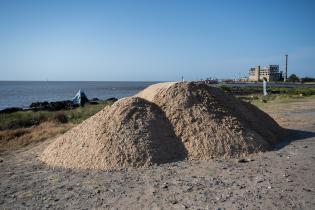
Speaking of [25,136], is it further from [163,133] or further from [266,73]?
[266,73]

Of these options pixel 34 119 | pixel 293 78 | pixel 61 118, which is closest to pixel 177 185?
pixel 34 119

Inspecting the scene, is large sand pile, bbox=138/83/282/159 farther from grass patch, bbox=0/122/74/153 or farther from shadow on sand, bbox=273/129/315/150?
grass patch, bbox=0/122/74/153

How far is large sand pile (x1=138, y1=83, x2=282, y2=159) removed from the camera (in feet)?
29.0

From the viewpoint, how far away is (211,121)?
9.48 metres

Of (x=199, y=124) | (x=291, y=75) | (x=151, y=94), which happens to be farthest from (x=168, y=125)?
(x=291, y=75)

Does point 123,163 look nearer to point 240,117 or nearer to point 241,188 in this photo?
point 241,188

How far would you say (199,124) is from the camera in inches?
368

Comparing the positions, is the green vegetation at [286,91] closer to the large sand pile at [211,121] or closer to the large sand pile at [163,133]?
the large sand pile at [211,121]

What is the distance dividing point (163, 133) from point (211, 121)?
50.3 inches

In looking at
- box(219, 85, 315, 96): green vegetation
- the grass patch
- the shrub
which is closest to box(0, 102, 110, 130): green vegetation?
the shrub

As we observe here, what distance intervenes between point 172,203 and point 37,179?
3108mm

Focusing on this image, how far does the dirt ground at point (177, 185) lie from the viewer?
595 cm

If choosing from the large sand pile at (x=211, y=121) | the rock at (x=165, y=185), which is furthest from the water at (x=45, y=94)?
the rock at (x=165, y=185)

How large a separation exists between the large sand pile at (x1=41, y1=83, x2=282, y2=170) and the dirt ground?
0.39 metres
